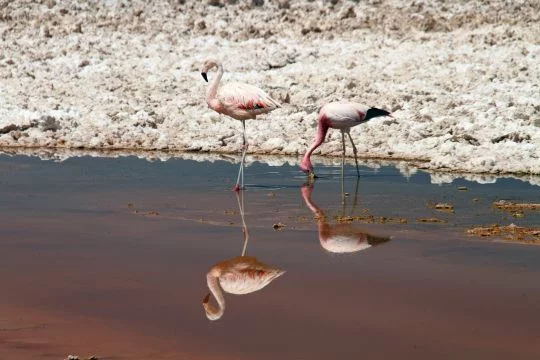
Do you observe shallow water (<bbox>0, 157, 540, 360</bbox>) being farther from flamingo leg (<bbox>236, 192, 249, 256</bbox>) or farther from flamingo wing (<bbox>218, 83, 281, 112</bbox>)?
flamingo wing (<bbox>218, 83, 281, 112</bbox>)

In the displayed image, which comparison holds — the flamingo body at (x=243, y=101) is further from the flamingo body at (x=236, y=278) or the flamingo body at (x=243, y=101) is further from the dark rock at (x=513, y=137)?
the flamingo body at (x=236, y=278)

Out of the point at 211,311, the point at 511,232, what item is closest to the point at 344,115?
the point at 511,232

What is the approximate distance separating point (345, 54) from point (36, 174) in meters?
9.55

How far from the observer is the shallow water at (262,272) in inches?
256

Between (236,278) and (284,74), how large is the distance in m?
13.3

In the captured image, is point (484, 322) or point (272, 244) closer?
point (484, 322)

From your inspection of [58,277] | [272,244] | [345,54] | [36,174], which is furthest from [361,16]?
[58,277]

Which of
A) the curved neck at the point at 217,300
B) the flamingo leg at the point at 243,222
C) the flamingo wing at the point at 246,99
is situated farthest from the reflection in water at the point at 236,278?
the flamingo wing at the point at 246,99

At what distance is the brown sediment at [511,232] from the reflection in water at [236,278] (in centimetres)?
231

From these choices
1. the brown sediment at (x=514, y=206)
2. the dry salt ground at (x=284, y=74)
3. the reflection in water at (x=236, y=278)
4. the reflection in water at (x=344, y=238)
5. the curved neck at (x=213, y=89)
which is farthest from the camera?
the dry salt ground at (x=284, y=74)

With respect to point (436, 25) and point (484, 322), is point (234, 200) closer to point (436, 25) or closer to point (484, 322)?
point (484, 322)

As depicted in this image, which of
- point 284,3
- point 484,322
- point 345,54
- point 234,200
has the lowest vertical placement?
point 484,322

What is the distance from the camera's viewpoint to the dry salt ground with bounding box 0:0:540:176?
1658cm

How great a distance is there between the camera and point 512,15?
23.9 m
